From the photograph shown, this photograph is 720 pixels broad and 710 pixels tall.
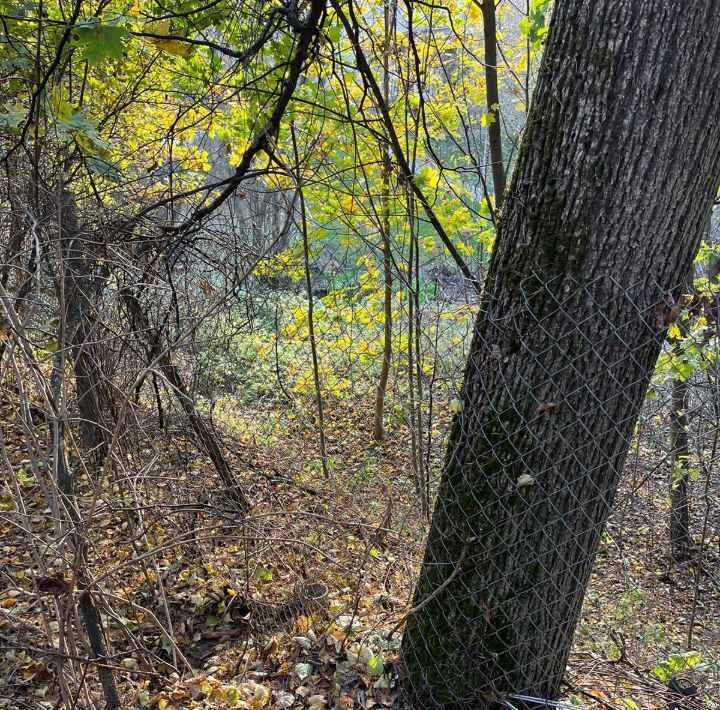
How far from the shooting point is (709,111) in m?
1.73

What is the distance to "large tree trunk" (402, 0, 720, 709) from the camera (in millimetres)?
1729

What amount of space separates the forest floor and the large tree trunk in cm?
45

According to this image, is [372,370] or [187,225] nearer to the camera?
[187,225]

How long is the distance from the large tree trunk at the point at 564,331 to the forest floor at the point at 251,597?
0.45 metres

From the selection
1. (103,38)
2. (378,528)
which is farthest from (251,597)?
(103,38)

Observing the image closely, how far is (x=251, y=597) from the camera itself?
300 cm

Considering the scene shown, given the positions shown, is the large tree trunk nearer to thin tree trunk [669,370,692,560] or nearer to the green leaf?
the green leaf

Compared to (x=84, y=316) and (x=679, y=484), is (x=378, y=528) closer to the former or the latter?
(x=84, y=316)

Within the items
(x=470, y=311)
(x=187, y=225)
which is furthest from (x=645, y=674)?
(x=187, y=225)

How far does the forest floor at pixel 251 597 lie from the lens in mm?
2244

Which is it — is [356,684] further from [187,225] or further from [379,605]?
[187,225]

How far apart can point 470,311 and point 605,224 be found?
0.89 metres

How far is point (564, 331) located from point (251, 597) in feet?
7.35

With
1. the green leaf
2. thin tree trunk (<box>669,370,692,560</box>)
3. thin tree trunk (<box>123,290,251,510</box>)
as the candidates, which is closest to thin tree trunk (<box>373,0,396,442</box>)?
thin tree trunk (<box>123,290,251,510</box>)
